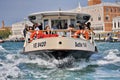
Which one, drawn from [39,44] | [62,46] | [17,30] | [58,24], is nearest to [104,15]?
[17,30]

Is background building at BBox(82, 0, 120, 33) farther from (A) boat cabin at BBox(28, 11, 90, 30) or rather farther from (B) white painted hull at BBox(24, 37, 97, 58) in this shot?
(B) white painted hull at BBox(24, 37, 97, 58)

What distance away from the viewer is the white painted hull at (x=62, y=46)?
1494cm

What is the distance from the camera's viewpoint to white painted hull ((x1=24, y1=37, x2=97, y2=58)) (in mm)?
14938

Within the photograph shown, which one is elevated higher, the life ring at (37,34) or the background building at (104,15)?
the life ring at (37,34)

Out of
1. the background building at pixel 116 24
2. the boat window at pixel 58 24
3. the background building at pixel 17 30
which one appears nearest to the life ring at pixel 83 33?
the boat window at pixel 58 24

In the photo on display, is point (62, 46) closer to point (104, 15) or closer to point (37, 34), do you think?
point (37, 34)

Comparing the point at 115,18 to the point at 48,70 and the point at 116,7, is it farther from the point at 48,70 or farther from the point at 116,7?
Result: the point at 48,70

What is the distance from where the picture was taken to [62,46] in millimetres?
14906

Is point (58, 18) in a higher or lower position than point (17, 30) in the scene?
higher

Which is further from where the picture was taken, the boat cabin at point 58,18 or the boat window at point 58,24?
the boat window at point 58,24

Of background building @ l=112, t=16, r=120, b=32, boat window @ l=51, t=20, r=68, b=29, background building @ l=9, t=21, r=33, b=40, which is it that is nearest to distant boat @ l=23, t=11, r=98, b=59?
boat window @ l=51, t=20, r=68, b=29

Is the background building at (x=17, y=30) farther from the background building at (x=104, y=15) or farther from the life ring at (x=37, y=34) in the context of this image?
the life ring at (x=37, y=34)

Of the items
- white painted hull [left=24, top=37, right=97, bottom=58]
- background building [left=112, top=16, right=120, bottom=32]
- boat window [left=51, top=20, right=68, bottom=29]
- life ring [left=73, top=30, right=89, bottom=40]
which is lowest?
background building [left=112, top=16, right=120, bottom=32]

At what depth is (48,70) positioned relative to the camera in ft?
46.8
